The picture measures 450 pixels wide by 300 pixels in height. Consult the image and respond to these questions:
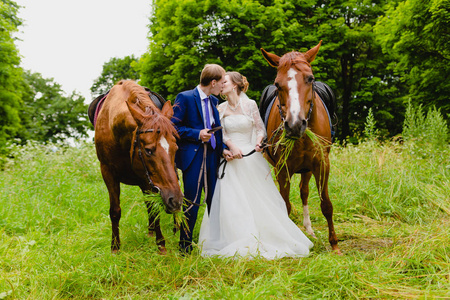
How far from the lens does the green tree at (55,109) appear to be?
38.2m

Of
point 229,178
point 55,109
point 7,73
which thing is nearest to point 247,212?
point 229,178

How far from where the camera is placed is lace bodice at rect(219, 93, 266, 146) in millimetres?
4566

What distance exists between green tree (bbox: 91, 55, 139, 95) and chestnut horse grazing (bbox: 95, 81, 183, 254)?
34.4 m

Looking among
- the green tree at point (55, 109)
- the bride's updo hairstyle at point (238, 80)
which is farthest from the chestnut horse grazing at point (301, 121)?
the green tree at point (55, 109)

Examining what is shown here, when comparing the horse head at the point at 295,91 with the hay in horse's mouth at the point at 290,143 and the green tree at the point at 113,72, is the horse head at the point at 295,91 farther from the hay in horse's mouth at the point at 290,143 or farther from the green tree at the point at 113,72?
the green tree at the point at 113,72

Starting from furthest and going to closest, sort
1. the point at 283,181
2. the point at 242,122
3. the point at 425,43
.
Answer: the point at 425,43, the point at 283,181, the point at 242,122

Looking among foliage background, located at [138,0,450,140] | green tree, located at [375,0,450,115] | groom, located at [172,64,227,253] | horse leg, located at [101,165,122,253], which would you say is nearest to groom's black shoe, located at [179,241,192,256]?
groom, located at [172,64,227,253]

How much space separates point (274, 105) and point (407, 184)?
10.4 ft

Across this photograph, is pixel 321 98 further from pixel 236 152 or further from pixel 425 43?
pixel 425 43

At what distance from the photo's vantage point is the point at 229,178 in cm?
440

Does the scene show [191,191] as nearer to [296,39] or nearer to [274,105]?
[274,105]

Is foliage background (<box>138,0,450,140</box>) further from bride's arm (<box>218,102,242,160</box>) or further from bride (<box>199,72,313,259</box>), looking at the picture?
bride's arm (<box>218,102,242,160</box>)

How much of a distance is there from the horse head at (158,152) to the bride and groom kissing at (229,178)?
2.06 feet

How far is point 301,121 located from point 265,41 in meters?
14.1
